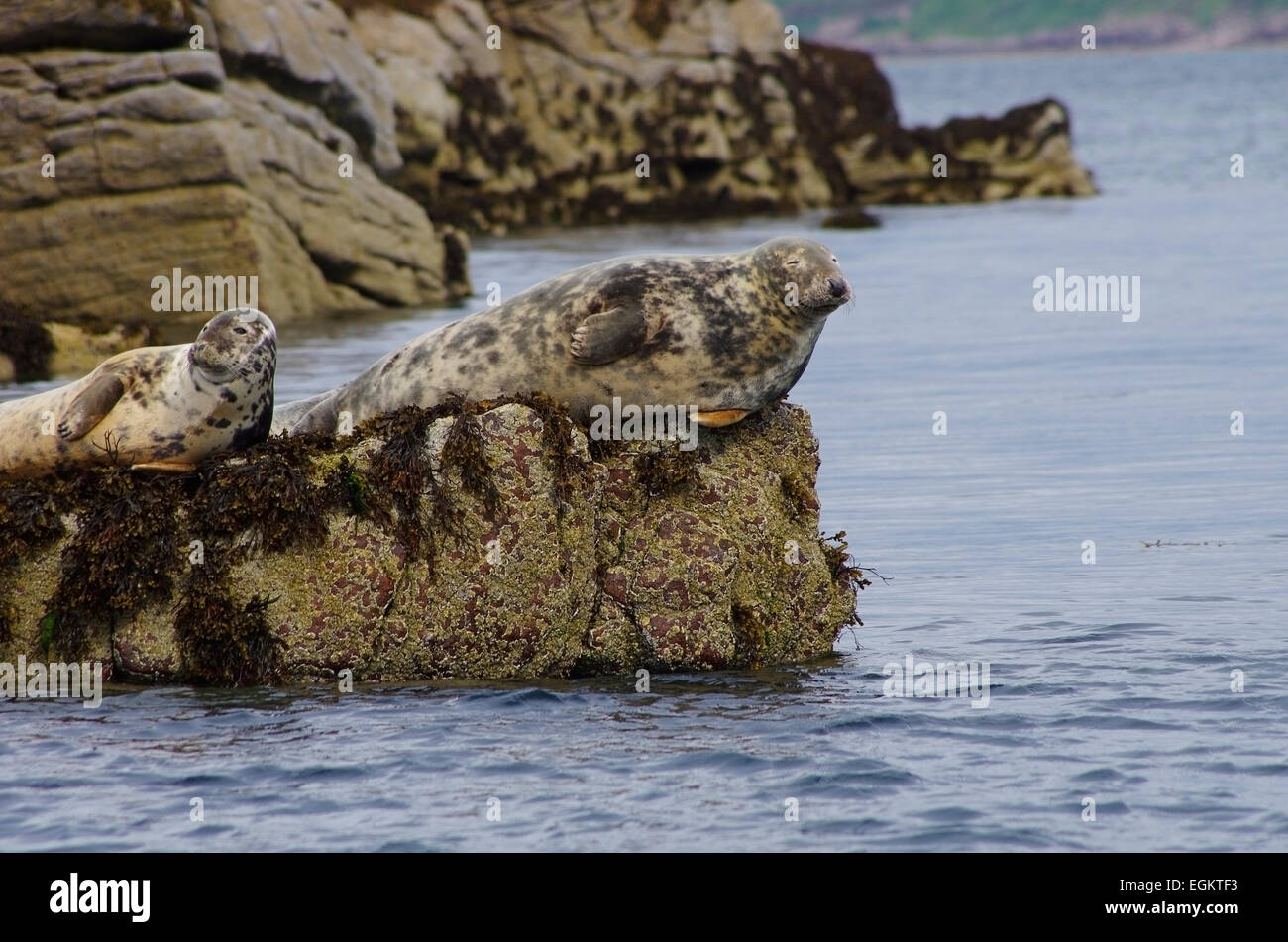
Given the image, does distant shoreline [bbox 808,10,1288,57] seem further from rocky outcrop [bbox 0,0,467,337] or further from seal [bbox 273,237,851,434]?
seal [bbox 273,237,851,434]

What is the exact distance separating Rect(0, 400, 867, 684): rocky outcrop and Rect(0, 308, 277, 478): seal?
0.59 ft

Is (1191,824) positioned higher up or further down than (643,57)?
further down

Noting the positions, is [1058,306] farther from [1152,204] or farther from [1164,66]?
[1164,66]

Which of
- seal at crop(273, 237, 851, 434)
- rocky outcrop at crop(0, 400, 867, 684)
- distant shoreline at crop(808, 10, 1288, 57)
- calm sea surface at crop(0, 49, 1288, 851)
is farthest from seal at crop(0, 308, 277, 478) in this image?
distant shoreline at crop(808, 10, 1288, 57)

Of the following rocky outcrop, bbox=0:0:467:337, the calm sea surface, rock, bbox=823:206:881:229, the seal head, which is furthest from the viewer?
rock, bbox=823:206:881:229

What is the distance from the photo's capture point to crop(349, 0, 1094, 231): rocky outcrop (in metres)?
29.3

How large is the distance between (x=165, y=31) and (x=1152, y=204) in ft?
66.2

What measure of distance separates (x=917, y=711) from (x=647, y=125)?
25.5 metres

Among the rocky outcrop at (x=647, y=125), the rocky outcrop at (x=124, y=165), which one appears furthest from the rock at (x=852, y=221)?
the rocky outcrop at (x=124, y=165)

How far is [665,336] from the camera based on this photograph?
7.67 meters

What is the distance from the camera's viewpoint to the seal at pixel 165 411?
7551 mm

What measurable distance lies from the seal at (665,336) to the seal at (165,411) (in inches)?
30.7

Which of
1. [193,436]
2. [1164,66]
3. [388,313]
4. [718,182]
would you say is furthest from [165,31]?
[1164,66]

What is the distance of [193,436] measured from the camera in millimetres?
7574
